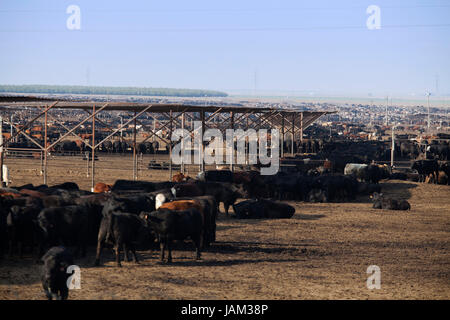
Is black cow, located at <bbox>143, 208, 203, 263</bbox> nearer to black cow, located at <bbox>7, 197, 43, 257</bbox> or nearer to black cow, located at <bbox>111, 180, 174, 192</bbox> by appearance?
black cow, located at <bbox>7, 197, 43, 257</bbox>

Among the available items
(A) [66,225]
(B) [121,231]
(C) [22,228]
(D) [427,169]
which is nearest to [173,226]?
(B) [121,231]

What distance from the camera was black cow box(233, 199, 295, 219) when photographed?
61.5 feet

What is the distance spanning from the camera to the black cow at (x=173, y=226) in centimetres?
1223

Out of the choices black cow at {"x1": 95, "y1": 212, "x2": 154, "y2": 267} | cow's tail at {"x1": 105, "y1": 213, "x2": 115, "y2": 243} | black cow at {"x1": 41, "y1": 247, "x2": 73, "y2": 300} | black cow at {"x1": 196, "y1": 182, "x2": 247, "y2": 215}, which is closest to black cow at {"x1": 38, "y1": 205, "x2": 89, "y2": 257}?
black cow at {"x1": 95, "y1": 212, "x2": 154, "y2": 267}

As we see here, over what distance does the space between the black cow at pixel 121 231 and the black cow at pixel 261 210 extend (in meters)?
6.84

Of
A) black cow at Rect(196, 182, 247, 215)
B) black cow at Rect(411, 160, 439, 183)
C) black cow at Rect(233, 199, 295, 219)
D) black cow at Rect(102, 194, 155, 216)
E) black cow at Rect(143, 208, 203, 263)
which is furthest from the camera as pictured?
black cow at Rect(411, 160, 439, 183)

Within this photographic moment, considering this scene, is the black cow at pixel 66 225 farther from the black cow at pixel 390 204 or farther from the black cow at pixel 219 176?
the black cow at pixel 390 204

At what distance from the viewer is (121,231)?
11789mm

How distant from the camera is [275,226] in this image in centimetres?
1731

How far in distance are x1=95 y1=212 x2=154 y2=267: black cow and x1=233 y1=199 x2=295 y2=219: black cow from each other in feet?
22.5

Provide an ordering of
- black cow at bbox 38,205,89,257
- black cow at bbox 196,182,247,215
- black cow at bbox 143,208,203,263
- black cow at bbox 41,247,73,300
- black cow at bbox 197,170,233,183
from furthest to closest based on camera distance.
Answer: black cow at bbox 197,170,233,183
black cow at bbox 196,182,247,215
black cow at bbox 143,208,203,263
black cow at bbox 38,205,89,257
black cow at bbox 41,247,73,300

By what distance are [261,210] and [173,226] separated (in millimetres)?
6954
